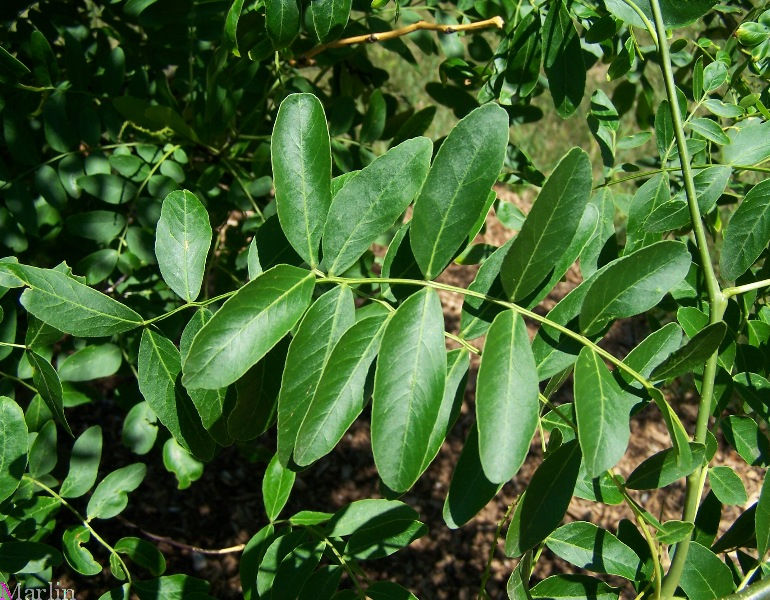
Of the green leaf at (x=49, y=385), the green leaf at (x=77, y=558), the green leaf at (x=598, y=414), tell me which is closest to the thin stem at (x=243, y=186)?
the green leaf at (x=49, y=385)

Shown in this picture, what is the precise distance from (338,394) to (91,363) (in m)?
0.90

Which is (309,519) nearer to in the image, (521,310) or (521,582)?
(521,582)

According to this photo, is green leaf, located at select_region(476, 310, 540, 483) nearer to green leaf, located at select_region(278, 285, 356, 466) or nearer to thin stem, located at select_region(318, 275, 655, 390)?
thin stem, located at select_region(318, 275, 655, 390)

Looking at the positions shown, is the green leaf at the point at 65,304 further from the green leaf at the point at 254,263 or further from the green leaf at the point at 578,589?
the green leaf at the point at 578,589

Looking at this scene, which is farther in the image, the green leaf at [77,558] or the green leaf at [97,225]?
the green leaf at [97,225]

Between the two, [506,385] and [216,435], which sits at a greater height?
[506,385]

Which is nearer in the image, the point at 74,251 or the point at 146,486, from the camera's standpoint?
the point at 74,251

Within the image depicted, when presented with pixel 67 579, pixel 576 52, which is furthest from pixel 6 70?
pixel 67 579

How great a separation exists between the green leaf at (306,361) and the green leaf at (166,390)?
0.65ft

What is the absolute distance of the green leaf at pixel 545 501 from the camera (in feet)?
2.96

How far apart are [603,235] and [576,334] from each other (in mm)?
408

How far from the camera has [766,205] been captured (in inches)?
43.5

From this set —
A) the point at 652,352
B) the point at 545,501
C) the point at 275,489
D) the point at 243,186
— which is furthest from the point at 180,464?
the point at 652,352

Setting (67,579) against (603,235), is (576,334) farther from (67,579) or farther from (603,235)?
(67,579)
